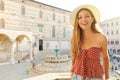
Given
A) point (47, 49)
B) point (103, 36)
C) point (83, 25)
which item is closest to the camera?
point (103, 36)

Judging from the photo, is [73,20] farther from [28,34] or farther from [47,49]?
[47,49]

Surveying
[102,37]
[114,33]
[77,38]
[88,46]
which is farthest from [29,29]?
[102,37]

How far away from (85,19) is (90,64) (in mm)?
587

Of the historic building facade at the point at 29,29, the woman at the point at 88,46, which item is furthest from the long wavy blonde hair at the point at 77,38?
the historic building facade at the point at 29,29

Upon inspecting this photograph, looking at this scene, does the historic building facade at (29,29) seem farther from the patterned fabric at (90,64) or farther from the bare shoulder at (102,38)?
the bare shoulder at (102,38)

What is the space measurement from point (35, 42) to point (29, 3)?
6.57 m

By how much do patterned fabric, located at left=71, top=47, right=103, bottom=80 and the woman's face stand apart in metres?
0.31

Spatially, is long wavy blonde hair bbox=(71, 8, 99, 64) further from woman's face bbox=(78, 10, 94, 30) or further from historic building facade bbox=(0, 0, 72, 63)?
historic building facade bbox=(0, 0, 72, 63)

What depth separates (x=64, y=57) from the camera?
20.3 meters

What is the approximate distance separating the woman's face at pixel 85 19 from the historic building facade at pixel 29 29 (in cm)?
2129

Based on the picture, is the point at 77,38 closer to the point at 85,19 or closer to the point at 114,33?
the point at 85,19

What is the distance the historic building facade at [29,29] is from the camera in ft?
80.9

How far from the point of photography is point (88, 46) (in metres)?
2.31

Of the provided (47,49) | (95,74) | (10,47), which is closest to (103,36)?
(95,74)
